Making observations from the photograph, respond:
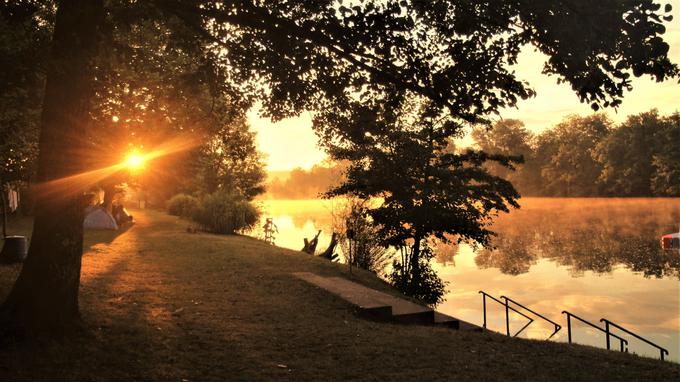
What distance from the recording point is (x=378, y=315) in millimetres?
11883

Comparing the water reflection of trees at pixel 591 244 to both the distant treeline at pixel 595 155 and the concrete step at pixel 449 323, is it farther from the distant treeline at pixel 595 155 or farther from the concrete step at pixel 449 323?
the concrete step at pixel 449 323

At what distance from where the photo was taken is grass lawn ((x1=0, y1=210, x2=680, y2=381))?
7.17 m

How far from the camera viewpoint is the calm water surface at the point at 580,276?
21500 millimetres

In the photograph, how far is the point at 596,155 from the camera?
8562cm

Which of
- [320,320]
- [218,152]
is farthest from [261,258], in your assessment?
[218,152]

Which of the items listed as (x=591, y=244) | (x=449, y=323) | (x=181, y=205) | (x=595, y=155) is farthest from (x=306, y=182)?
(x=449, y=323)

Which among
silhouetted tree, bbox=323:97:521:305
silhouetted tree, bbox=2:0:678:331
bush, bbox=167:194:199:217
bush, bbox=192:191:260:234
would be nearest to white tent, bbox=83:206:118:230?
bush, bbox=192:191:260:234

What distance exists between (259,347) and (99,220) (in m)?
26.4

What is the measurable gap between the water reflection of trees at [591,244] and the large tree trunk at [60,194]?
2922 cm

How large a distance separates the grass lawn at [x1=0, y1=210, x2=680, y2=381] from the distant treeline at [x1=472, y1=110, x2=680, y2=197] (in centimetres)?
5660

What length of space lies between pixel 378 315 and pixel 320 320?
1726 mm

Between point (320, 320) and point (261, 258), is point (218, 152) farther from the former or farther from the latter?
point (320, 320)

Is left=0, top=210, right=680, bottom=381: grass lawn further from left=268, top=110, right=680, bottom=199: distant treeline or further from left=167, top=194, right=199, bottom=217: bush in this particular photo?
left=268, top=110, right=680, bottom=199: distant treeline

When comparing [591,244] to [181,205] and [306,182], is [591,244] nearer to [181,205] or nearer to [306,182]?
[181,205]
